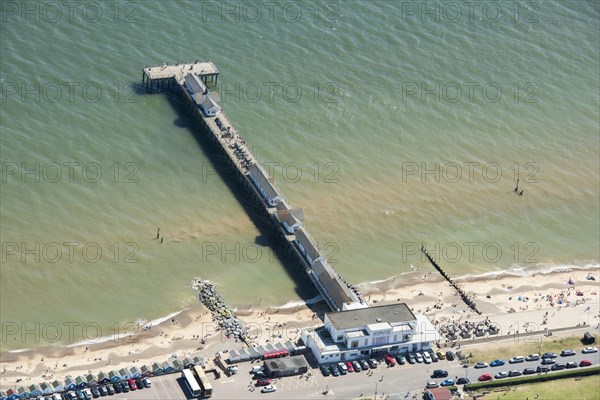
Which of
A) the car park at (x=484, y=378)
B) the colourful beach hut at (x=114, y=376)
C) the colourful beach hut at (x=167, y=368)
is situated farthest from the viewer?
the car park at (x=484, y=378)

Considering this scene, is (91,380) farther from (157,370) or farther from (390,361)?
(390,361)

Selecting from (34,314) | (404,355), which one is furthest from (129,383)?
(404,355)

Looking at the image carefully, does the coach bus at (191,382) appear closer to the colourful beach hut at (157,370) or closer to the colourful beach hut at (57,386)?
the colourful beach hut at (157,370)

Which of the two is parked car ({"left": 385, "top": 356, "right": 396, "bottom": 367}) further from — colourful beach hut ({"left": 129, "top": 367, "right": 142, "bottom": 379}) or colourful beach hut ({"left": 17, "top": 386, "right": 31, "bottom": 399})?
colourful beach hut ({"left": 17, "top": 386, "right": 31, "bottom": 399})

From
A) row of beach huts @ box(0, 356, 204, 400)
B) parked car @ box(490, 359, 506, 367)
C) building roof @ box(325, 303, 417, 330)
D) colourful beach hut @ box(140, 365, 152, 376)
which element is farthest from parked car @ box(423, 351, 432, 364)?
colourful beach hut @ box(140, 365, 152, 376)

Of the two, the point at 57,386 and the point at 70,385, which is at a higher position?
the point at 70,385

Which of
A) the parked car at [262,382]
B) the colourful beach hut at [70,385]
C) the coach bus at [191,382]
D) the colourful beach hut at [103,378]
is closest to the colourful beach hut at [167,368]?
the coach bus at [191,382]

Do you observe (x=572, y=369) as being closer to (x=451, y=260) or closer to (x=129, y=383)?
(x=451, y=260)

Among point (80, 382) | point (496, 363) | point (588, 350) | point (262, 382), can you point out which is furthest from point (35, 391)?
point (588, 350)
